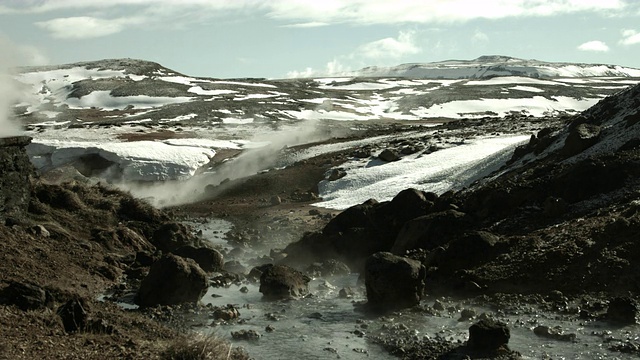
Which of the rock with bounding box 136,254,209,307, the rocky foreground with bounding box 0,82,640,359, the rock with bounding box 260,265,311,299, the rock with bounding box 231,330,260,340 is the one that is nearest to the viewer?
the rocky foreground with bounding box 0,82,640,359

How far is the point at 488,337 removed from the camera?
15.9 metres

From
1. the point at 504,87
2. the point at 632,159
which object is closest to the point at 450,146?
the point at 632,159

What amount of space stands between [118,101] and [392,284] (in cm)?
10164

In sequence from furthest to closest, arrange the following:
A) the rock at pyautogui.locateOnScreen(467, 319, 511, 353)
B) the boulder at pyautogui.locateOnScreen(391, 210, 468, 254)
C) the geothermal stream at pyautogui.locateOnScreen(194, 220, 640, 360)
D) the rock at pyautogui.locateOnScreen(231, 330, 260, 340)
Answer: the boulder at pyautogui.locateOnScreen(391, 210, 468, 254), the rock at pyautogui.locateOnScreen(231, 330, 260, 340), the geothermal stream at pyautogui.locateOnScreen(194, 220, 640, 360), the rock at pyautogui.locateOnScreen(467, 319, 511, 353)

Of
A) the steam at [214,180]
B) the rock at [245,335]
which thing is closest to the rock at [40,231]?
the rock at [245,335]

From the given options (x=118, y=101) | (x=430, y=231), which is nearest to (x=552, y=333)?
(x=430, y=231)

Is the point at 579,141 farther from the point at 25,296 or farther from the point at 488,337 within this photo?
the point at 25,296

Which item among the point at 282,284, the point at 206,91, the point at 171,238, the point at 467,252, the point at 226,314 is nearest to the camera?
the point at 226,314

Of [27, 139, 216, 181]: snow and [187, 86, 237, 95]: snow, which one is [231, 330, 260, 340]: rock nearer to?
[27, 139, 216, 181]: snow

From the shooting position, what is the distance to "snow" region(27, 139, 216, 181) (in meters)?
53.6

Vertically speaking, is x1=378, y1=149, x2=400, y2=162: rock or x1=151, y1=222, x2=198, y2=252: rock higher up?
x1=378, y1=149, x2=400, y2=162: rock

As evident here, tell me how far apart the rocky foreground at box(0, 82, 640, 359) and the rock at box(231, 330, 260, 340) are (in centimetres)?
142

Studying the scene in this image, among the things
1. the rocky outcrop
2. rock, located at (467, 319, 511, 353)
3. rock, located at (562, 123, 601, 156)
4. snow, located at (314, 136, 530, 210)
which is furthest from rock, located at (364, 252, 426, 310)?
snow, located at (314, 136, 530, 210)

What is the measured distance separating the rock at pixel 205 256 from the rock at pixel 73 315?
31.0 ft
